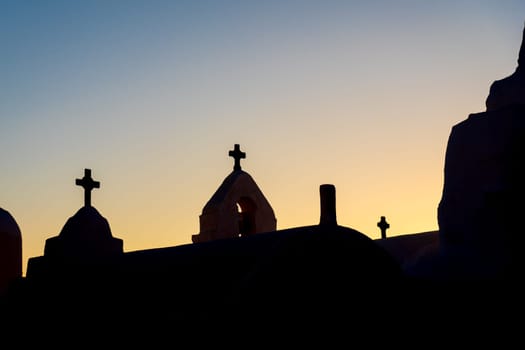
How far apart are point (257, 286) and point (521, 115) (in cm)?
713

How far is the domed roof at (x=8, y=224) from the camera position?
1673 centimetres

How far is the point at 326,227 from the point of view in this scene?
7.21 metres

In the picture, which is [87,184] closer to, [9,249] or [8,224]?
[8,224]

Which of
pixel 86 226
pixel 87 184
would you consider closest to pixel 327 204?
pixel 86 226

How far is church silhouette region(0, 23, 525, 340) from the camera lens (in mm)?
6863

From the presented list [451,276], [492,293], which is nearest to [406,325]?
[492,293]

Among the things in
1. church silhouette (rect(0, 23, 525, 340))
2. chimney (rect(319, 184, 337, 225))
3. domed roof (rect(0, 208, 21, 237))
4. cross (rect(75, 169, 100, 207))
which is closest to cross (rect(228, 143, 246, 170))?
church silhouette (rect(0, 23, 525, 340))

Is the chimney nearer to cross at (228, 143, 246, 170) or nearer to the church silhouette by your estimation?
the church silhouette

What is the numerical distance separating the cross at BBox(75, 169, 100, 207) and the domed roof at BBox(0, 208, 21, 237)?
2647 mm

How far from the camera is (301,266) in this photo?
695 centimetres

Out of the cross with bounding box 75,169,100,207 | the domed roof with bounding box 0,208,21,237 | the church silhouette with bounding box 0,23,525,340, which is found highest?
the cross with bounding box 75,169,100,207

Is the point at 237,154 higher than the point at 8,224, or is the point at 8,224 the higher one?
the point at 237,154

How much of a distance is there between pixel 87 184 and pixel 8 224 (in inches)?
113

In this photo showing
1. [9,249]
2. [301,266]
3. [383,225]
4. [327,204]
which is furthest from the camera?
[383,225]
